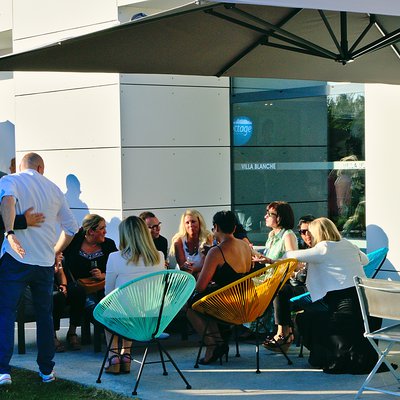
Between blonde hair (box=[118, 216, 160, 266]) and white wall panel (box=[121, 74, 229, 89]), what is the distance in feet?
12.1

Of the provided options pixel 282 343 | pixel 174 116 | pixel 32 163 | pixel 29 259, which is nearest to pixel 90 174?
pixel 174 116

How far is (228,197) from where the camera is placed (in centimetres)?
1188

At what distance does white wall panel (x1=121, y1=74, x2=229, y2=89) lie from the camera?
1116 cm

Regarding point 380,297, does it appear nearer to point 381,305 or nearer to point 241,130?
point 381,305

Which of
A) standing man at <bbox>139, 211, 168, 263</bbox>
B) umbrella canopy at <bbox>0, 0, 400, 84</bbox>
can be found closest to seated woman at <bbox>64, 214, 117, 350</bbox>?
standing man at <bbox>139, 211, 168, 263</bbox>

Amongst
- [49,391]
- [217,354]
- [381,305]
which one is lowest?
[49,391]

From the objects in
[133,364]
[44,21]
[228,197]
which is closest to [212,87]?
[228,197]

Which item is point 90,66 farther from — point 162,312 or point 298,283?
point 298,283

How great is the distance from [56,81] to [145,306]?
5.57 m

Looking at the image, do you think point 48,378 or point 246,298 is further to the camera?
point 246,298

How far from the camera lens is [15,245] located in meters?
7.07

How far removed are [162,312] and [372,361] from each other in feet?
5.82

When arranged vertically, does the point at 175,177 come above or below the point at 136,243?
above

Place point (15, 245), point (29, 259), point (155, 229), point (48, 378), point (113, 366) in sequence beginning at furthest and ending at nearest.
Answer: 1. point (155, 229)
2. point (113, 366)
3. point (48, 378)
4. point (29, 259)
5. point (15, 245)
